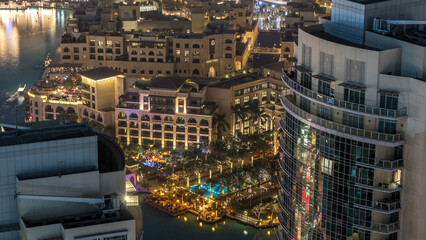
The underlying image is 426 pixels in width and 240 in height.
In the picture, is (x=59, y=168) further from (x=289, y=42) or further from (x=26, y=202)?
(x=289, y=42)

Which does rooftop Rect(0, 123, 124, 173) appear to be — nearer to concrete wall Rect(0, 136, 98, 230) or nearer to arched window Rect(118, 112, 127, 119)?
concrete wall Rect(0, 136, 98, 230)

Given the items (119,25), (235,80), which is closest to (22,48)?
(119,25)

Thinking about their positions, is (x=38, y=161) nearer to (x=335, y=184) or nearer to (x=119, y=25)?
(x=335, y=184)

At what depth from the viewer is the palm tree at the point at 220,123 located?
85.2m

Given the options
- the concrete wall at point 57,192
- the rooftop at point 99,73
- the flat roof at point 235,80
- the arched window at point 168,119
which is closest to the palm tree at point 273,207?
the arched window at point 168,119

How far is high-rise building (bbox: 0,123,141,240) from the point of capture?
3447cm

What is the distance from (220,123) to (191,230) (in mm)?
18281

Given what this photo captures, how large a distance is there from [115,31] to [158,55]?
8867 mm

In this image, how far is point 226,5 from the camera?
457ft

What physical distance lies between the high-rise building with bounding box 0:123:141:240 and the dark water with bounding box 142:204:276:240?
105ft

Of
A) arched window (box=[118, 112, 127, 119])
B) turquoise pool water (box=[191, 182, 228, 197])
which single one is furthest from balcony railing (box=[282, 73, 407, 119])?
arched window (box=[118, 112, 127, 119])

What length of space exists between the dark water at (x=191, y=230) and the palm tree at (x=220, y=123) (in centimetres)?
1555

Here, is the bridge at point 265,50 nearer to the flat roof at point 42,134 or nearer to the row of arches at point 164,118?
the row of arches at point 164,118

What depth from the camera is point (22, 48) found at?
149 meters
